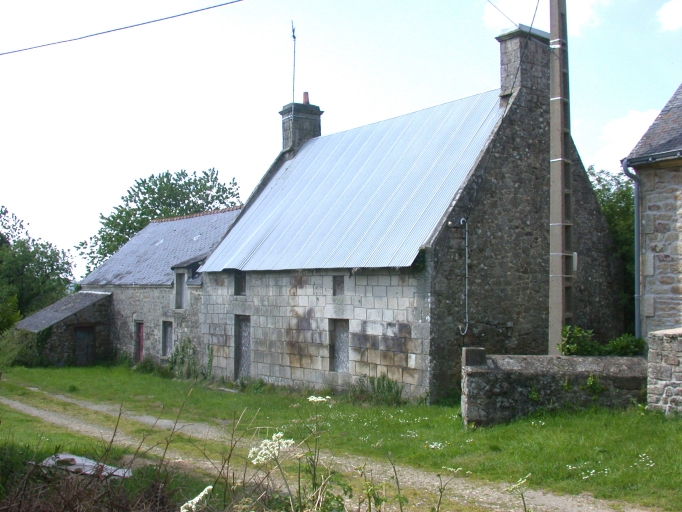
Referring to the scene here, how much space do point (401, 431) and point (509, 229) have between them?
5.60 metres

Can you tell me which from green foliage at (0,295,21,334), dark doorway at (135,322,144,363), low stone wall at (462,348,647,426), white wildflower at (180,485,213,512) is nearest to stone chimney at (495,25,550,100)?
low stone wall at (462,348,647,426)

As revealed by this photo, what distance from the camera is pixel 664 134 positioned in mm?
12602

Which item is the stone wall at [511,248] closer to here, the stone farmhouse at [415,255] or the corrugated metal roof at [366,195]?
the stone farmhouse at [415,255]

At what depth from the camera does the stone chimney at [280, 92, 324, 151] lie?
2162 cm

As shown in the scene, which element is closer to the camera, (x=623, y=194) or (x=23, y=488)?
(x=23, y=488)

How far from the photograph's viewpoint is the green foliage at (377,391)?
1345 cm

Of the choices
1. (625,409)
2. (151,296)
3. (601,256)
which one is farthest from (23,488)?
(151,296)

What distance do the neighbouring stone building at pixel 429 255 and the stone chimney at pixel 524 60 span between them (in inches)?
1.2

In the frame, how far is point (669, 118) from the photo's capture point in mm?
13070

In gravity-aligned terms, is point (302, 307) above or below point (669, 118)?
below

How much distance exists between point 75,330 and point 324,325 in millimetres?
15138

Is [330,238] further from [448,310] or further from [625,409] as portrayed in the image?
[625,409]

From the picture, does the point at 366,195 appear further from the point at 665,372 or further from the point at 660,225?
the point at 665,372

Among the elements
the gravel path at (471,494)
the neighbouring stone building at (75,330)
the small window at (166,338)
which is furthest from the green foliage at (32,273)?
the gravel path at (471,494)
